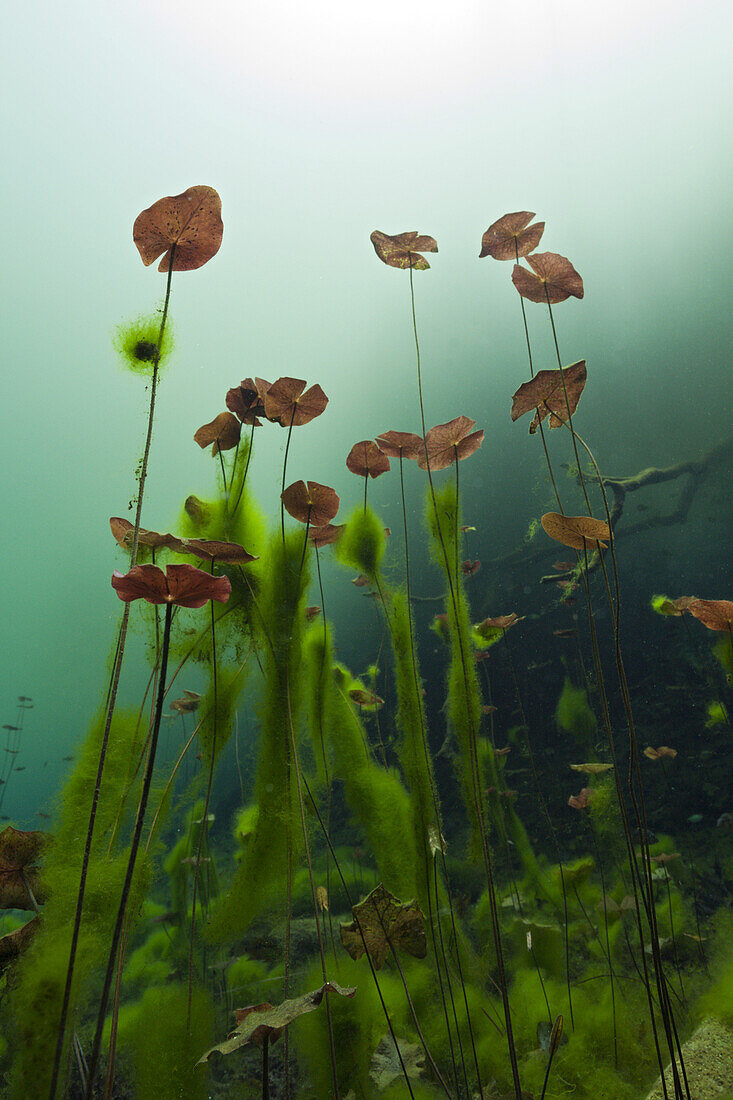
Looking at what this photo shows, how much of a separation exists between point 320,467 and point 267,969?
43.8 feet

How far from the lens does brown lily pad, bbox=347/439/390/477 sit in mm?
2588

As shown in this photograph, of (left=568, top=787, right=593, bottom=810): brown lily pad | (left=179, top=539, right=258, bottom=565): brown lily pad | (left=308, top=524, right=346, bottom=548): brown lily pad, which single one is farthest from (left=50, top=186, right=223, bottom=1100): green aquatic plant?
(left=568, top=787, right=593, bottom=810): brown lily pad

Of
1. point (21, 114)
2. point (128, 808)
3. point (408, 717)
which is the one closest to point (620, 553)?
point (408, 717)

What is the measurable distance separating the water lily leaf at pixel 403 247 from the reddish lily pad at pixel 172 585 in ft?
6.54

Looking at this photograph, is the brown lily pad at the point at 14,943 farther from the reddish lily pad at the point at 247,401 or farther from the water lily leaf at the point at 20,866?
the reddish lily pad at the point at 247,401

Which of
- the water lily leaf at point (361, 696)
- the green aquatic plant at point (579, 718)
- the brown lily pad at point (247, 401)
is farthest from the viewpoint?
the green aquatic plant at point (579, 718)

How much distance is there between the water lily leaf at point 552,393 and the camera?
1937 mm

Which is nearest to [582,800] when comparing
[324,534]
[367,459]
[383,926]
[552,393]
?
[383,926]

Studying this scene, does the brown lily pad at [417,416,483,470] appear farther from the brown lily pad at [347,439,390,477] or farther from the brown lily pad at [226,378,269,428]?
the brown lily pad at [226,378,269,428]

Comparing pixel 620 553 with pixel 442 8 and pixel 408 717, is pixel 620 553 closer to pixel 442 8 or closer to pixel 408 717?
pixel 442 8

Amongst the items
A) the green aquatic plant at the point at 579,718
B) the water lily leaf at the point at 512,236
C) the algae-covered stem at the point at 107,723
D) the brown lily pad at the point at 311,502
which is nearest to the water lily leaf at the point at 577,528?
the brown lily pad at the point at 311,502

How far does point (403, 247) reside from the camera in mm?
2479

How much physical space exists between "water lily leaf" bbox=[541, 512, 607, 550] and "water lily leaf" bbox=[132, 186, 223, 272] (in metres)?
1.57

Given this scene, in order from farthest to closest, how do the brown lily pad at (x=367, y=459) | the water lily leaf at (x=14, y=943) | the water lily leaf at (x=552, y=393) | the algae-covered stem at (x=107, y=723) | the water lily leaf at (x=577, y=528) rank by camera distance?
the brown lily pad at (x=367, y=459)
the water lily leaf at (x=552, y=393)
the water lily leaf at (x=577, y=528)
the water lily leaf at (x=14, y=943)
the algae-covered stem at (x=107, y=723)
